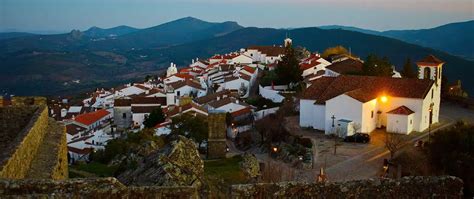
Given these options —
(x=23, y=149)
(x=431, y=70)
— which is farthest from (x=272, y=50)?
(x=23, y=149)

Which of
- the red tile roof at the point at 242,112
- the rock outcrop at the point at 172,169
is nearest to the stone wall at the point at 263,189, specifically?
the rock outcrop at the point at 172,169

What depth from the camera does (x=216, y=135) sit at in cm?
1745

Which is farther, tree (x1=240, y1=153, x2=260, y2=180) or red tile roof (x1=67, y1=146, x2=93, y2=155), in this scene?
red tile roof (x1=67, y1=146, x2=93, y2=155)

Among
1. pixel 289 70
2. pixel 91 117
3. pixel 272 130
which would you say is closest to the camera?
pixel 272 130

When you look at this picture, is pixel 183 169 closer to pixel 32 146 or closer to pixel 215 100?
pixel 32 146

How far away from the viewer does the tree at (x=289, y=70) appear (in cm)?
4091

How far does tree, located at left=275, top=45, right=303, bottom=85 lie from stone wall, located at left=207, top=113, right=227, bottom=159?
77.7 feet

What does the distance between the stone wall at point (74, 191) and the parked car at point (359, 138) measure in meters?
21.6

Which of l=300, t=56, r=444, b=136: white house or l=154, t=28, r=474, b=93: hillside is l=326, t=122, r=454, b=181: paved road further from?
l=154, t=28, r=474, b=93: hillside

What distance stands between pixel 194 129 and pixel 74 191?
23.7m

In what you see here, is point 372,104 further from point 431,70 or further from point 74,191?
point 74,191

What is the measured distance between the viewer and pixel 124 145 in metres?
22.5

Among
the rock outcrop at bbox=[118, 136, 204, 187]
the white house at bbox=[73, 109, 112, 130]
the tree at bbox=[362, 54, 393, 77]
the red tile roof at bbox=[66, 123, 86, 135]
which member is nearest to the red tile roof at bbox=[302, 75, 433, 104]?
the tree at bbox=[362, 54, 393, 77]

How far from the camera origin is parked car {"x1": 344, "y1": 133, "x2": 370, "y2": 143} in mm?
24516
